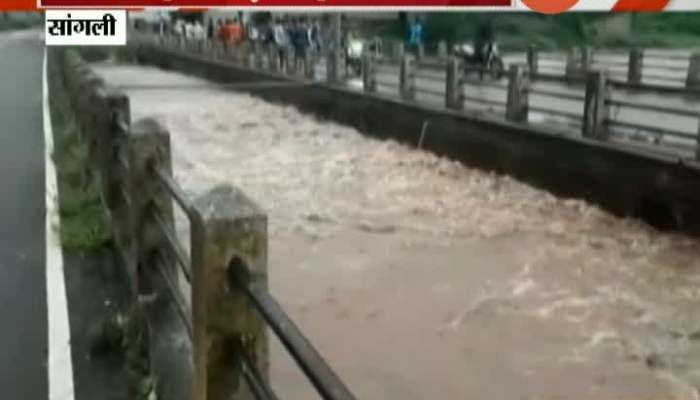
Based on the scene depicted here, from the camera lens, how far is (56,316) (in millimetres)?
2750

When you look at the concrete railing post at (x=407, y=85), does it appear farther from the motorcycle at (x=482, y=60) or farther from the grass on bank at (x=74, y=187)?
the grass on bank at (x=74, y=187)

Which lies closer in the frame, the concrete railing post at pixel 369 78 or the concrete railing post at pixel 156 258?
the concrete railing post at pixel 156 258

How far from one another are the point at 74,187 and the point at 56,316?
167 cm

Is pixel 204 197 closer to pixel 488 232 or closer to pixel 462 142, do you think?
pixel 488 232

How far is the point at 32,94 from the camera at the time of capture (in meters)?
5.91

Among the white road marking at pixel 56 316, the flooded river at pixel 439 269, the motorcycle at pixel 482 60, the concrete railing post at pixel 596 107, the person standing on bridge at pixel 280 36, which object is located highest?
the person standing on bridge at pixel 280 36

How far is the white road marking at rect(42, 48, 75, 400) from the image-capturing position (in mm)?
2311

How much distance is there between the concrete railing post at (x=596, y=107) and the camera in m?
4.25

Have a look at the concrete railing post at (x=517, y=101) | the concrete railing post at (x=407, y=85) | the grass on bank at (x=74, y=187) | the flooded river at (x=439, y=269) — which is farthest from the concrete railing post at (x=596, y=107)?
the grass on bank at (x=74, y=187)

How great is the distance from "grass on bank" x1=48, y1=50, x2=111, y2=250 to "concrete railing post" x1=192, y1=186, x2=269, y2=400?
2086 millimetres

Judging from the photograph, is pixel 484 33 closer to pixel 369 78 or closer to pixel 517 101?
pixel 369 78

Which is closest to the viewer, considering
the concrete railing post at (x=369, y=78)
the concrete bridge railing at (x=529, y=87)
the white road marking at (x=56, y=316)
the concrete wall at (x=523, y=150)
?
the white road marking at (x=56, y=316)

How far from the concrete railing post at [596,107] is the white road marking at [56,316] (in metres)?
1.96

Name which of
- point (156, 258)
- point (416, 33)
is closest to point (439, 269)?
point (156, 258)
